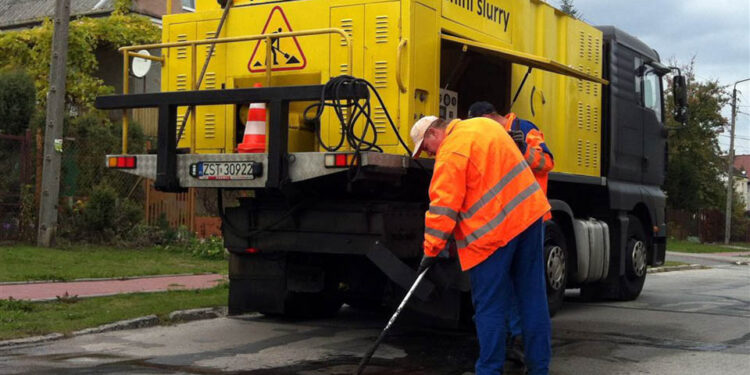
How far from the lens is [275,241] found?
7762 mm

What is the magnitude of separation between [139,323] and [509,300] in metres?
4.21

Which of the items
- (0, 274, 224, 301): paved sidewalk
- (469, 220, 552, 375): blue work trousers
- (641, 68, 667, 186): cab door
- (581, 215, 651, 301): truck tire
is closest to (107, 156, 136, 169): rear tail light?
(0, 274, 224, 301): paved sidewalk

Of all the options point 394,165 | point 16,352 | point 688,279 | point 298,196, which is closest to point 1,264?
point 16,352

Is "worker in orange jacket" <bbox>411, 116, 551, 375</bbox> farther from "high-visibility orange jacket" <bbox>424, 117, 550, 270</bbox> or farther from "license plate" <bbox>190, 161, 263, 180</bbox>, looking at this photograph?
"license plate" <bbox>190, 161, 263, 180</bbox>

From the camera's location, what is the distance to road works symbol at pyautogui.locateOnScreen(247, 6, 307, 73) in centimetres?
782

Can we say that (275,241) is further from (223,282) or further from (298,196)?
(223,282)

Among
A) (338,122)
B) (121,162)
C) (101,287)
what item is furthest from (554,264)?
(101,287)

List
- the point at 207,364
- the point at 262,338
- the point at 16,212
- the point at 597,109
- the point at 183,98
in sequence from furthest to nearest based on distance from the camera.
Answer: the point at 16,212 → the point at 597,109 → the point at 262,338 → the point at 183,98 → the point at 207,364

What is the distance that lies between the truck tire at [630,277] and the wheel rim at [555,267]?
2.70 meters

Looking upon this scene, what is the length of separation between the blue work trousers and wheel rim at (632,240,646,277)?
6.27 metres

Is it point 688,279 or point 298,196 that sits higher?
point 298,196

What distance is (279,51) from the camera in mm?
A: 7879

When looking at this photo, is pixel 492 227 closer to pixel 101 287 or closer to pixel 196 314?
pixel 196 314

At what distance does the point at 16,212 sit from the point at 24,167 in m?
0.76
